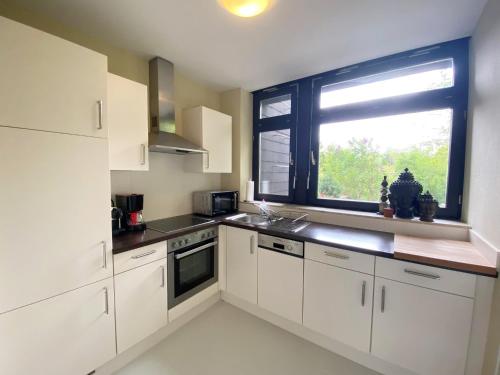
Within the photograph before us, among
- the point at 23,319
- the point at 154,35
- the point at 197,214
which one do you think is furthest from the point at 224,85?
the point at 23,319

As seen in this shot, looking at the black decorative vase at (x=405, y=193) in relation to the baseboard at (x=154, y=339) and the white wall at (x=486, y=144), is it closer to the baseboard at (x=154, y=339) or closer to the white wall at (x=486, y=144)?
the white wall at (x=486, y=144)

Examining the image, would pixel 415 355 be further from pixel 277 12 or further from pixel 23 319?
pixel 277 12

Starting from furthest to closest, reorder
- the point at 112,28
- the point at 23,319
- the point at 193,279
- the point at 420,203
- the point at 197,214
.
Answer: the point at 197,214, the point at 193,279, the point at 420,203, the point at 112,28, the point at 23,319

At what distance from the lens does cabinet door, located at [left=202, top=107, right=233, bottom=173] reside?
7.83 feet

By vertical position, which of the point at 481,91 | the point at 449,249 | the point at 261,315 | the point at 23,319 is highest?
the point at 481,91

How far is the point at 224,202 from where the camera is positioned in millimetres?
2639

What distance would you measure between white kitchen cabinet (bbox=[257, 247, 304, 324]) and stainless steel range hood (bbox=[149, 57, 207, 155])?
52.9 inches

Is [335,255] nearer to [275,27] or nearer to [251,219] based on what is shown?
[251,219]

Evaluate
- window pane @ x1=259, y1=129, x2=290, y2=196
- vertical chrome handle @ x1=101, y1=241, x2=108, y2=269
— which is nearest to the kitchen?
vertical chrome handle @ x1=101, y1=241, x2=108, y2=269

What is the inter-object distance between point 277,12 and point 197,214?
2.07 metres

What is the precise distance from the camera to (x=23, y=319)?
112cm

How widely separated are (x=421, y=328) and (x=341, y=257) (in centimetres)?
60

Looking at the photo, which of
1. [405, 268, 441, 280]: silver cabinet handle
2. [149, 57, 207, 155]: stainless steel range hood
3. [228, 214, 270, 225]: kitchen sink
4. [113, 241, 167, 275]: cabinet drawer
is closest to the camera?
[405, 268, 441, 280]: silver cabinet handle

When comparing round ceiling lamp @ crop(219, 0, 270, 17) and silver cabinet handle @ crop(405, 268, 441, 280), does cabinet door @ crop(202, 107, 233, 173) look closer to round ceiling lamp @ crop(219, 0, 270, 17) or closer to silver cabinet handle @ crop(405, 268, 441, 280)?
round ceiling lamp @ crop(219, 0, 270, 17)
